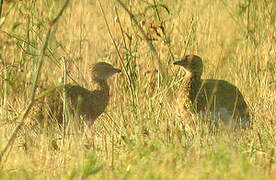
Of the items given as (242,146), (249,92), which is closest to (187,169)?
(242,146)

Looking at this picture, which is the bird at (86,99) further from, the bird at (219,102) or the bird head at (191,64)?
the bird at (219,102)

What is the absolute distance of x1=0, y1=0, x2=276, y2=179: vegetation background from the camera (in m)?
3.10

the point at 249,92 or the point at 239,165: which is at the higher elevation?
the point at 249,92

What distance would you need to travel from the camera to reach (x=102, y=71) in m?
5.68

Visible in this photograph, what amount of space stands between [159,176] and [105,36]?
4.73 meters

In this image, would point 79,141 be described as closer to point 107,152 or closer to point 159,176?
point 107,152

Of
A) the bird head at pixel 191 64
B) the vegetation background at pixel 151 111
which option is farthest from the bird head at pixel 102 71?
the bird head at pixel 191 64

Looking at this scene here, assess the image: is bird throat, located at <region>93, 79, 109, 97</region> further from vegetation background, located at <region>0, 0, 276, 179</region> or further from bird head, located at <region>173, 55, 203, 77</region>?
bird head, located at <region>173, 55, 203, 77</region>

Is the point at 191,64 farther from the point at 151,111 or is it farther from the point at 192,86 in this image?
the point at 151,111

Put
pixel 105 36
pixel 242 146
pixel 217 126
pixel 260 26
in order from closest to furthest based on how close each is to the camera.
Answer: pixel 242 146, pixel 217 126, pixel 260 26, pixel 105 36

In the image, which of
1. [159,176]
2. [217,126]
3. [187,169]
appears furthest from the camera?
[217,126]

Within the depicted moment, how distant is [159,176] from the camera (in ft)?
9.30

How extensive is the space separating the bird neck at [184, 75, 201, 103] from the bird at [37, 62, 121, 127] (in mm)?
786

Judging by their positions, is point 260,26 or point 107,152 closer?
point 107,152
